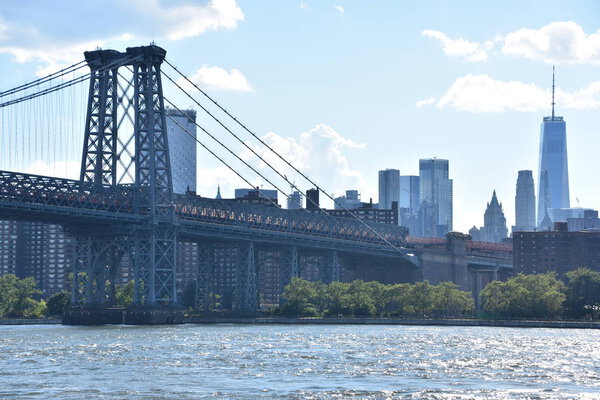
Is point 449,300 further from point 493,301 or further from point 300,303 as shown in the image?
point 300,303

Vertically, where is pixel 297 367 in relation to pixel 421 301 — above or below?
below

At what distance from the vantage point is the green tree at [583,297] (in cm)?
17425

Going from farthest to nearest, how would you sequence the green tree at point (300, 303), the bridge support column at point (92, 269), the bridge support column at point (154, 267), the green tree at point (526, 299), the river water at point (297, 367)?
the green tree at point (300, 303) → the green tree at point (526, 299) → the bridge support column at point (92, 269) → the bridge support column at point (154, 267) → the river water at point (297, 367)

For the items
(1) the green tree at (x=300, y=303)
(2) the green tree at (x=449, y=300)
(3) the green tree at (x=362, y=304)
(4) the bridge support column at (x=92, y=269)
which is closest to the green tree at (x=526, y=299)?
(2) the green tree at (x=449, y=300)

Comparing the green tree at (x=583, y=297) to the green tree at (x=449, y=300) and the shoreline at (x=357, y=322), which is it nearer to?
the shoreline at (x=357, y=322)

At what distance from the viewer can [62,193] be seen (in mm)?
156750

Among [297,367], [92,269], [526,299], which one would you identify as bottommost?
[297,367]

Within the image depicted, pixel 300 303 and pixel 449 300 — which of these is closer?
pixel 449 300

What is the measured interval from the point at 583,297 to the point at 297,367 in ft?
329

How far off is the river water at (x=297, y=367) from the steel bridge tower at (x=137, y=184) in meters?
37.1

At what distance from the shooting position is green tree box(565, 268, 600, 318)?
174m

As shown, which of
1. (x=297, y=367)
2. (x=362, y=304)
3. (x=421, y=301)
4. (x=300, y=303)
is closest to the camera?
(x=297, y=367)

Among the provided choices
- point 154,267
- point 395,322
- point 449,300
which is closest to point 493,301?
point 449,300

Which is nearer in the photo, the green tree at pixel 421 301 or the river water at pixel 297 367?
the river water at pixel 297 367
